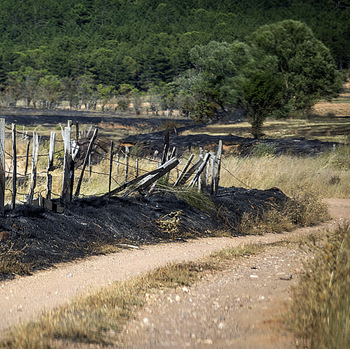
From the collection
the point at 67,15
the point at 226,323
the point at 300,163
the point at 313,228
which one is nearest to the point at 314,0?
the point at 67,15

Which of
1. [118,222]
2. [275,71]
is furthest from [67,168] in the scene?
[275,71]

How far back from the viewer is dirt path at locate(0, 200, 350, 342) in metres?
4.36

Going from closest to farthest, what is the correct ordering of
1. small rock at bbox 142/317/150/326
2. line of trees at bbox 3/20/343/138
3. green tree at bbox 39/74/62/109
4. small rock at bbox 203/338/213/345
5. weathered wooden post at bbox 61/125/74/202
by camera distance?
small rock at bbox 203/338/213/345, small rock at bbox 142/317/150/326, weathered wooden post at bbox 61/125/74/202, line of trees at bbox 3/20/343/138, green tree at bbox 39/74/62/109

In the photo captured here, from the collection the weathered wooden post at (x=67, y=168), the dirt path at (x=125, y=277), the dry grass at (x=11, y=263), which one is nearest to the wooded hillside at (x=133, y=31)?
the weathered wooden post at (x=67, y=168)

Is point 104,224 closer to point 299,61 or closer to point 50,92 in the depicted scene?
point 299,61

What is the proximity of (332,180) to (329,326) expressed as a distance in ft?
44.1

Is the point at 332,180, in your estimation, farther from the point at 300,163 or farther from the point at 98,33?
the point at 98,33

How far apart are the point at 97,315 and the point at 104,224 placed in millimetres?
3839

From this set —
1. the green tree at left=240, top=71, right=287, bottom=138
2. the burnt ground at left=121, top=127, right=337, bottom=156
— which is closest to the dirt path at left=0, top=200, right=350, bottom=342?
the burnt ground at left=121, top=127, right=337, bottom=156

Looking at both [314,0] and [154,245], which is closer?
[154,245]

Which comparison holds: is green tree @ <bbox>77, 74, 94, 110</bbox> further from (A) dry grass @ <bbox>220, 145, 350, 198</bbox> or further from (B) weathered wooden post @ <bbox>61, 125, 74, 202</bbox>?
(B) weathered wooden post @ <bbox>61, 125, 74, 202</bbox>

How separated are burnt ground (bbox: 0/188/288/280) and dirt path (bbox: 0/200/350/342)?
0.37 m

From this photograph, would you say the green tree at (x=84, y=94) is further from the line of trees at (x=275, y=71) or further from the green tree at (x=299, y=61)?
the green tree at (x=299, y=61)

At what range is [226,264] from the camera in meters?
6.60
